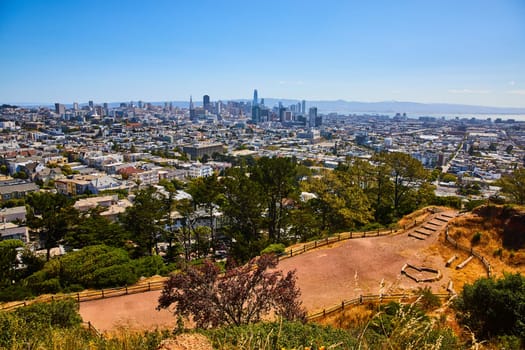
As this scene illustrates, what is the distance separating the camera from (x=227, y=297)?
18.4ft

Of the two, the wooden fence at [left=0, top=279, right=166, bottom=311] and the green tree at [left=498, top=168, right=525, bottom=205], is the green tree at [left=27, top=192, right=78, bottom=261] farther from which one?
the green tree at [left=498, top=168, right=525, bottom=205]

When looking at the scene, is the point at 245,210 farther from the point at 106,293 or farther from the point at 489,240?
the point at 489,240

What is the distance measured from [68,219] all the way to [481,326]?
13.8 m

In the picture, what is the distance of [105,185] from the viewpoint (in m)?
39.2

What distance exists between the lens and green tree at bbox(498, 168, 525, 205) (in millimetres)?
14867

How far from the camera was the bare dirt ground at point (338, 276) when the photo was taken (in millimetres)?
8086

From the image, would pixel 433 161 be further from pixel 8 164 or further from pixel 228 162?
pixel 8 164

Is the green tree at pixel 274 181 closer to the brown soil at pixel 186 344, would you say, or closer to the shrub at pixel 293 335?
the shrub at pixel 293 335

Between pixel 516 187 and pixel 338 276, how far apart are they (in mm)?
10897

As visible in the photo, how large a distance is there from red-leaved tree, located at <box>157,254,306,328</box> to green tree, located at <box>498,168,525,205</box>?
13.9 m

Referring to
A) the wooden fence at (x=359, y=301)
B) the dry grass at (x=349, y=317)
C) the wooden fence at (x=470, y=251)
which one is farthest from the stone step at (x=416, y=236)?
the dry grass at (x=349, y=317)

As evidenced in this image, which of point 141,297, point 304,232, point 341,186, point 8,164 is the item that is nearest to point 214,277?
point 141,297

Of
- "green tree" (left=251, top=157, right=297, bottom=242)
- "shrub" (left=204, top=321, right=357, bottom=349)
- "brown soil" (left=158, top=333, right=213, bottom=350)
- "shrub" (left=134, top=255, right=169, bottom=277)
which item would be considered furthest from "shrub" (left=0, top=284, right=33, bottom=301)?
"green tree" (left=251, top=157, right=297, bottom=242)

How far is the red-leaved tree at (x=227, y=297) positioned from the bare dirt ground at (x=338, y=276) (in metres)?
1.70
